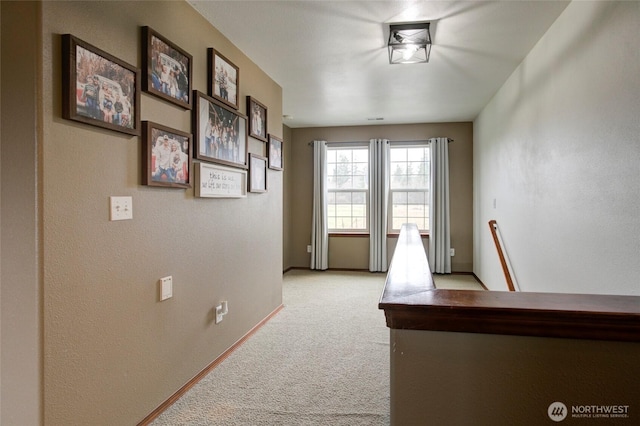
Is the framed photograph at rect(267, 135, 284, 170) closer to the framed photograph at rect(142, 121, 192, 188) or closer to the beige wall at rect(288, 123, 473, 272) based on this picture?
the framed photograph at rect(142, 121, 192, 188)

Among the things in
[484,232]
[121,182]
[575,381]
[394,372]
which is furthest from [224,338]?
[484,232]

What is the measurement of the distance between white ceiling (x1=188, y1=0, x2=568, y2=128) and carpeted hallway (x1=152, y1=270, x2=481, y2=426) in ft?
7.71

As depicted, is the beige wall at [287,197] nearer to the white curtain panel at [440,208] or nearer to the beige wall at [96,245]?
the white curtain panel at [440,208]

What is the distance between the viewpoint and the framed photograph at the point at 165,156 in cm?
184

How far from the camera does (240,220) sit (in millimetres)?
2957

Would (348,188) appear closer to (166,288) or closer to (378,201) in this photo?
(378,201)

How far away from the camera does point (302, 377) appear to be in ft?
7.78

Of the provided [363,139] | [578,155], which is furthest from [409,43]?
[363,139]

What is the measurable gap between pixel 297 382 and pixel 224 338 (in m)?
0.70

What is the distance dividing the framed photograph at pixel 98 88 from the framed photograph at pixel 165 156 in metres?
0.10

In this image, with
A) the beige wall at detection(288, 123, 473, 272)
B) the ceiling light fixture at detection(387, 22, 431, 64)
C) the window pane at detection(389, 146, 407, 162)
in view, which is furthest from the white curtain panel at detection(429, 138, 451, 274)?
the ceiling light fixture at detection(387, 22, 431, 64)

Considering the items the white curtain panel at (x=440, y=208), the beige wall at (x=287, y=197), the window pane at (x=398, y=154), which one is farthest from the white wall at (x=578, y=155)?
the beige wall at (x=287, y=197)

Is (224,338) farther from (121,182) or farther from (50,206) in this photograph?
(50,206)

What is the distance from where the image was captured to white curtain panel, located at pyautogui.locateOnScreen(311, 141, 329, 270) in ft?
19.6
